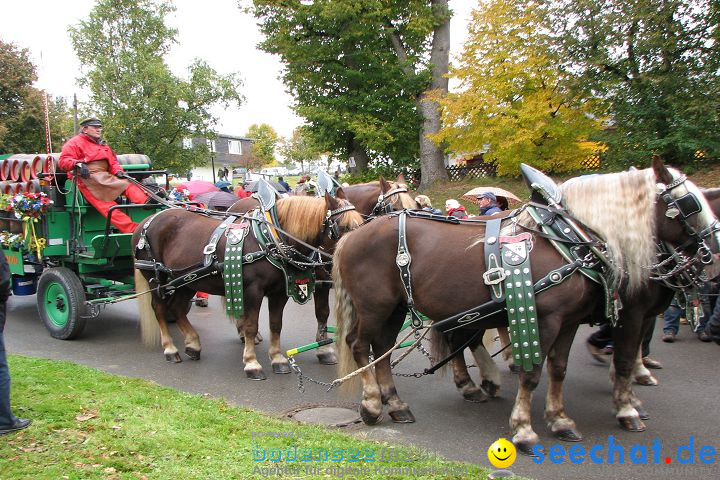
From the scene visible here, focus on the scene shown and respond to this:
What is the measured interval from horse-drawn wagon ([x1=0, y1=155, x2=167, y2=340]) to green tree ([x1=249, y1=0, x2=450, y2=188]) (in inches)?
447

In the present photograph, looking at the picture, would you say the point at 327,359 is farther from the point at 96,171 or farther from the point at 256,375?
the point at 96,171

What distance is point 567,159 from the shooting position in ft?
48.2

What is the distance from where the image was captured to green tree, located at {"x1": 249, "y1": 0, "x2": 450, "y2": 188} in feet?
60.3

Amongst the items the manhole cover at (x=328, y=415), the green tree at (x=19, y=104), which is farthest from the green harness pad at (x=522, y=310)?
the green tree at (x=19, y=104)

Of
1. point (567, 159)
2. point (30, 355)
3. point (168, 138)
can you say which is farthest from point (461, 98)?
point (168, 138)

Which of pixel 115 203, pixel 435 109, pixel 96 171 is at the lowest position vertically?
pixel 115 203

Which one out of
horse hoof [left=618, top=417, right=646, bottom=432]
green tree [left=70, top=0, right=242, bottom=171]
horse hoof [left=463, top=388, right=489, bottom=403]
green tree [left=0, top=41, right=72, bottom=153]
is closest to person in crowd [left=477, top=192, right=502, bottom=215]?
A: horse hoof [left=463, top=388, right=489, bottom=403]

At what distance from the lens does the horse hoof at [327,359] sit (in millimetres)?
6832

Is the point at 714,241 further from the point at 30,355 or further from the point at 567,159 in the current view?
the point at 567,159

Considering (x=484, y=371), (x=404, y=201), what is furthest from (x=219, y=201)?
(x=484, y=371)

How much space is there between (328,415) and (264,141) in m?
50.6

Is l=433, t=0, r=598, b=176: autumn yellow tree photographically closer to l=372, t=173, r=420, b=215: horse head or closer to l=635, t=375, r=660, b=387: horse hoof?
l=372, t=173, r=420, b=215: horse head

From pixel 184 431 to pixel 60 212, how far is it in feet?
14.9

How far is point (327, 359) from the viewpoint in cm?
685
